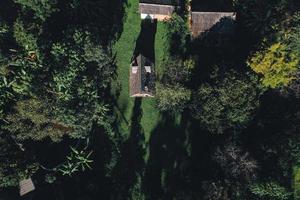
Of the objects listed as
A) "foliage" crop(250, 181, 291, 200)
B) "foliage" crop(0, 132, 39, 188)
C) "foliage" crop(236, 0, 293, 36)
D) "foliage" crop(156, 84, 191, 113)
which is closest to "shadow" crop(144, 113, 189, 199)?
"foliage" crop(156, 84, 191, 113)

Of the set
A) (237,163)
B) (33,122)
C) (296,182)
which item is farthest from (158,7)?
(296,182)

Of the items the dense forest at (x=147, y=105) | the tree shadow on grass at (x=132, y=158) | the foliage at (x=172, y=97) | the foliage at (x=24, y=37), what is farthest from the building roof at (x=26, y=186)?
the foliage at (x=172, y=97)

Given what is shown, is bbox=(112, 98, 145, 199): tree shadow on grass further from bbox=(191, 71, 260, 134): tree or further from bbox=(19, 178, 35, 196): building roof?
bbox=(19, 178, 35, 196): building roof

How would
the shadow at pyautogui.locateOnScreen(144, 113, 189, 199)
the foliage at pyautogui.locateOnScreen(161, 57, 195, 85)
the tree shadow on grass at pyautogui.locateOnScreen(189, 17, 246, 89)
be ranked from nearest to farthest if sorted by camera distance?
the foliage at pyautogui.locateOnScreen(161, 57, 195, 85) → the tree shadow on grass at pyautogui.locateOnScreen(189, 17, 246, 89) → the shadow at pyautogui.locateOnScreen(144, 113, 189, 199)

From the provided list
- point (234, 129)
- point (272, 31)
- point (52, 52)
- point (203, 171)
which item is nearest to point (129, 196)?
point (203, 171)

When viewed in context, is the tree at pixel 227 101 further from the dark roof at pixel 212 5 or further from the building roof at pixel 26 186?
the building roof at pixel 26 186

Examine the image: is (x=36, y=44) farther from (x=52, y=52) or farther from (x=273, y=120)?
(x=273, y=120)
